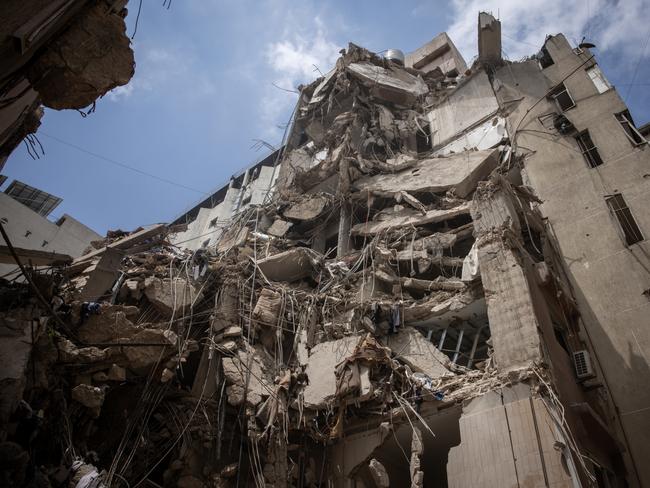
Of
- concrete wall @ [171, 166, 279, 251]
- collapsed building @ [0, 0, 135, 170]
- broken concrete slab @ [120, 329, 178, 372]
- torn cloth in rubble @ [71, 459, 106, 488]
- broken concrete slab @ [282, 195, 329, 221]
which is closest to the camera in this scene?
collapsed building @ [0, 0, 135, 170]

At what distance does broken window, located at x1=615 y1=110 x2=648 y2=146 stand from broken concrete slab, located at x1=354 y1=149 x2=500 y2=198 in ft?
11.4

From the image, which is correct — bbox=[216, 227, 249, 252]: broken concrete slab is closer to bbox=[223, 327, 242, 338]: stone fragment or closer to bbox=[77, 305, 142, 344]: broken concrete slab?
bbox=[223, 327, 242, 338]: stone fragment

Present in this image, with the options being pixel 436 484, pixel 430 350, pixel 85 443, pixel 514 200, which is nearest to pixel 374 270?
pixel 430 350

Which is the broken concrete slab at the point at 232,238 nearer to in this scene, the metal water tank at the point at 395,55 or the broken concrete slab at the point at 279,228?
the broken concrete slab at the point at 279,228

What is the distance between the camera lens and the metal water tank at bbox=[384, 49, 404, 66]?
2419 centimetres

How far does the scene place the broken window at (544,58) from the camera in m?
16.2

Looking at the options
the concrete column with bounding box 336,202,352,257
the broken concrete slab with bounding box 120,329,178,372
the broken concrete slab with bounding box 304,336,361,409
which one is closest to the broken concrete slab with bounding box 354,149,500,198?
the concrete column with bounding box 336,202,352,257

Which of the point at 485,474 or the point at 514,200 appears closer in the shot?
the point at 485,474

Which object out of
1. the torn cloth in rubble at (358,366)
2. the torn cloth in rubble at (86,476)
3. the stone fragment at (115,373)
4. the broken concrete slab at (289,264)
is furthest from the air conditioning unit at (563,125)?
the torn cloth in rubble at (86,476)

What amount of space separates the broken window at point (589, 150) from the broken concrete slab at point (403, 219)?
12.5ft

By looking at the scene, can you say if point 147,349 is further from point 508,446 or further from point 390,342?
point 508,446

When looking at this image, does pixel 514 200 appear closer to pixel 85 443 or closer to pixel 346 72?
pixel 85 443

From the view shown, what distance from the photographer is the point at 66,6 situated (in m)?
4.47

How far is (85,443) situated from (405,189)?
11526mm
